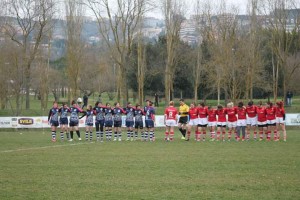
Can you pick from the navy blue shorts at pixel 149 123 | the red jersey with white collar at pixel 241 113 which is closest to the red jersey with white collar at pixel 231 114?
the red jersey with white collar at pixel 241 113

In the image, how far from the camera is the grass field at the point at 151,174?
12156 millimetres

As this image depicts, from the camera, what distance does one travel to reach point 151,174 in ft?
49.4

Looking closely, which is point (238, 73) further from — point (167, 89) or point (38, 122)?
point (38, 122)

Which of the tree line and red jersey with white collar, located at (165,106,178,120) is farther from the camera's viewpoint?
the tree line

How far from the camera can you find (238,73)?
5250 cm

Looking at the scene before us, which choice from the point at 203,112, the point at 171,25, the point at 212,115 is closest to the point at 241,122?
the point at 212,115

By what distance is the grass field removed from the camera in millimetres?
12156

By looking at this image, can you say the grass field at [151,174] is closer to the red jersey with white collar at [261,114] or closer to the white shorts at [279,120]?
the white shorts at [279,120]

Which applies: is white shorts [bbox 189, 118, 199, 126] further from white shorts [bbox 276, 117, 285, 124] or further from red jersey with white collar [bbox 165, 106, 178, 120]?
white shorts [bbox 276, 117, 285, 124]

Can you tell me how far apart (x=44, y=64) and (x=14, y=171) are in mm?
44386

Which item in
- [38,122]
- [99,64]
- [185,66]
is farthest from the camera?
[99,64]

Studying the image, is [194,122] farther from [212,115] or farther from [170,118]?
[170,118]

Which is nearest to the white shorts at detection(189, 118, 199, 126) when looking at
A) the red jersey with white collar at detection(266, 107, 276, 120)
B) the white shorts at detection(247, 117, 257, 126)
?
the white shorts at detection(247, 117, 257, 126)

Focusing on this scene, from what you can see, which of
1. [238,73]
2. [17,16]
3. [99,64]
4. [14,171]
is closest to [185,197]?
[14,171]
